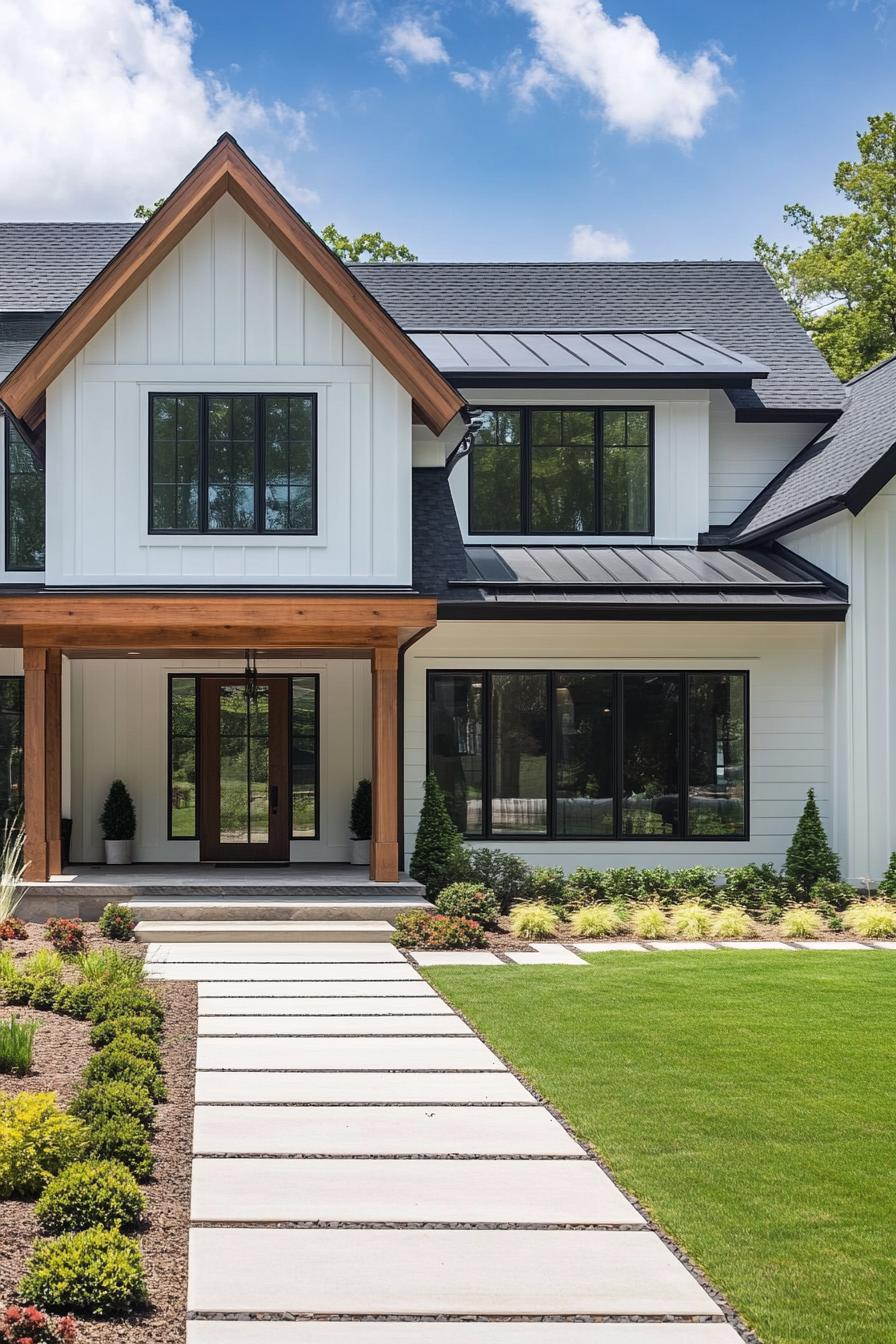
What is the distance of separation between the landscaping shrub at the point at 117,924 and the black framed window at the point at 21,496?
5611mm

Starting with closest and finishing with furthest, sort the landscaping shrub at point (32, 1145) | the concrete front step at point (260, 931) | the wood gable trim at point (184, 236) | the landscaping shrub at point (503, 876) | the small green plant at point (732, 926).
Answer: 1. the landscaping shrub at point (32, 1145)
2. the concrete front step at point (260, 931)
3. the small green plant at point (732, 926)
4. the wood gable trim at point (184, 236)
5. the landscaping shrub at point (503, 876)

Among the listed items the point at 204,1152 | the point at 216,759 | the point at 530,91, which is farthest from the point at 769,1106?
the point at 530,91

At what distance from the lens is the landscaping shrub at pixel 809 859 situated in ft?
49.5

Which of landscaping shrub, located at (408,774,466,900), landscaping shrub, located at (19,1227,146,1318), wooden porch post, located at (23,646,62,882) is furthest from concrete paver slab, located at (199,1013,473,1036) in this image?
wooden porch post, located at (23,646,62,882)

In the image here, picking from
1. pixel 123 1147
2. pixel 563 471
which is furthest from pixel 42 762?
pixel 123 1147

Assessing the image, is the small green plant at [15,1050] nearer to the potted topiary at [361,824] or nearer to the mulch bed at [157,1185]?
the mulch bed at [157,1185]

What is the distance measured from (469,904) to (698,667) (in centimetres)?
493

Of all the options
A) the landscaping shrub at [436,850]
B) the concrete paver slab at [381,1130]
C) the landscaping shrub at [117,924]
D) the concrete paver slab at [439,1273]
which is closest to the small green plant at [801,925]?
the landscaping shrub at [436,850]

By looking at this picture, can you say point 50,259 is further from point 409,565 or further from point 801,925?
point 801,925

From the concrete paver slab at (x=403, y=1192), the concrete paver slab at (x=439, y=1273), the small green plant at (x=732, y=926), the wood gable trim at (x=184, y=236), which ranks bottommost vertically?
the small green plant at (x=732, y=926)

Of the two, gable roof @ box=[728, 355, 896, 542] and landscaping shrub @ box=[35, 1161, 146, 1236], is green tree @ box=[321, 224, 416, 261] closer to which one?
gable roof @ box=[728, 355, 896, 542]

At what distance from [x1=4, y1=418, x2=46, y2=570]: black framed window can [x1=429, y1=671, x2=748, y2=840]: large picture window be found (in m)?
5.32

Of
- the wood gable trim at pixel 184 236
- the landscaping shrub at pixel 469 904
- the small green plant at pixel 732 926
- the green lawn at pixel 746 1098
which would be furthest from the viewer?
the wood gable trim at pixel 184 236

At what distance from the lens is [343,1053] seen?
8.02 metres
